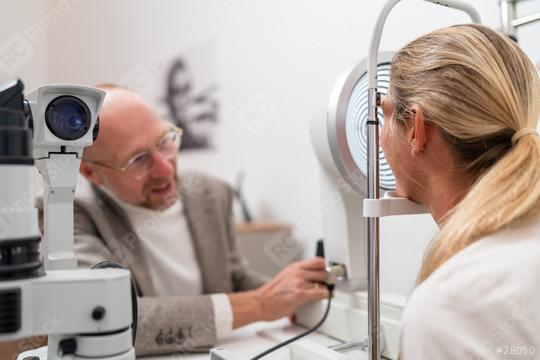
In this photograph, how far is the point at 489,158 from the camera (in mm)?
682

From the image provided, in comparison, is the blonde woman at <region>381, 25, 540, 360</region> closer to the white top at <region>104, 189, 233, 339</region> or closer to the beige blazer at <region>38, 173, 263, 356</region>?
the beige blazer at <region>38, 173, 263, 356</region>

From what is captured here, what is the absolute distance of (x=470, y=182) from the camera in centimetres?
71

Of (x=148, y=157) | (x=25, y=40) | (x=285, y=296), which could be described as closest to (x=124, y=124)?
(x=148, y=157)

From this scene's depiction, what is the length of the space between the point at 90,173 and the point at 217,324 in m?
0.56

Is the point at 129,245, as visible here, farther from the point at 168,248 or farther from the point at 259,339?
the point at 259,339

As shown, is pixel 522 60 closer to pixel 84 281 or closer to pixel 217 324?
pixel 84 281

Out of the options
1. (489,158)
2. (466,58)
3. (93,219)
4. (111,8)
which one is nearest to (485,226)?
(489,158)

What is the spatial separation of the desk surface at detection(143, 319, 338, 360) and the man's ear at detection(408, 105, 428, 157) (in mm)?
470

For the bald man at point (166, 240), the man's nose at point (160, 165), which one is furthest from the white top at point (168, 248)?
the man's nose at point (160, 165)

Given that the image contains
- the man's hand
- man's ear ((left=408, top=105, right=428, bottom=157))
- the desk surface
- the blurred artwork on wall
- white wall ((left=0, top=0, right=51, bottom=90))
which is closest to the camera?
man's ear ((left=408, top=105, right=428, bottom=157))

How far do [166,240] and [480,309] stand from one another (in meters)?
1.07

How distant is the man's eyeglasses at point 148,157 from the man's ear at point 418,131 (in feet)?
2.54

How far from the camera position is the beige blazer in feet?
3.41

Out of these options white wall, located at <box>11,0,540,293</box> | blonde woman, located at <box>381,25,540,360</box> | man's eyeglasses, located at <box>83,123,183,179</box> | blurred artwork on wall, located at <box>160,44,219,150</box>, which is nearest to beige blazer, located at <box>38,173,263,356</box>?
man's eyeglasses, located at <box>83,123,183,179</box>
